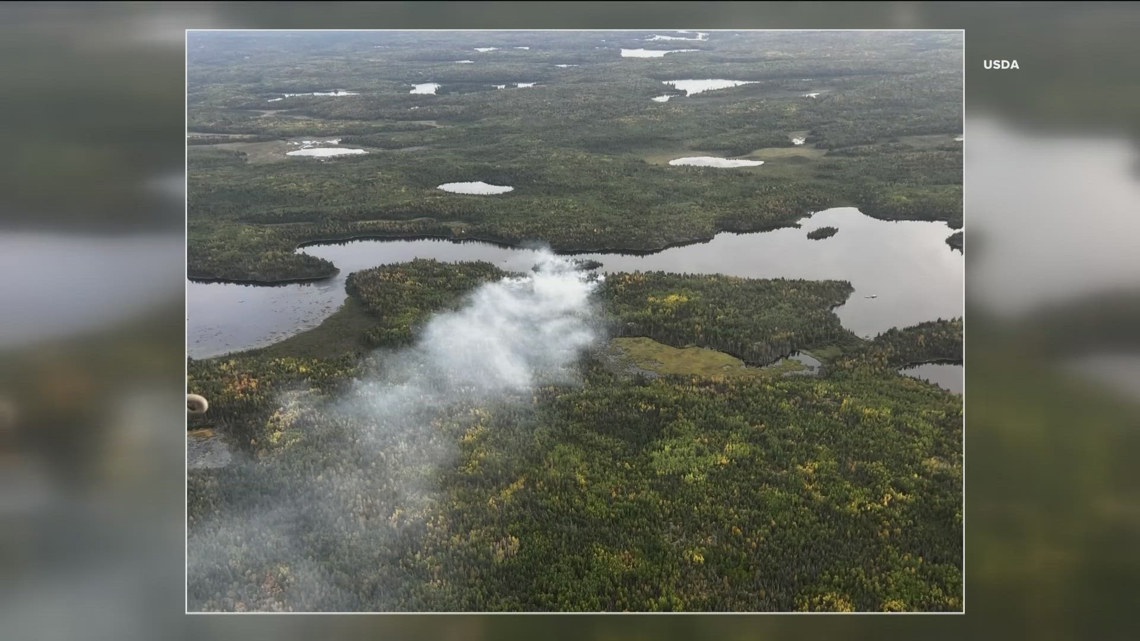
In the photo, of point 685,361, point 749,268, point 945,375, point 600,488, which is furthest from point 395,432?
point 945,375

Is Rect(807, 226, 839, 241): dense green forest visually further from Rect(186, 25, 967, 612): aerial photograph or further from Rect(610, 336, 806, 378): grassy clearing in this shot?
Rect(610, 336, 806, 378): grassy clearing

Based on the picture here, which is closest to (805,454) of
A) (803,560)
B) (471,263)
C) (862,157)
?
(803,560)

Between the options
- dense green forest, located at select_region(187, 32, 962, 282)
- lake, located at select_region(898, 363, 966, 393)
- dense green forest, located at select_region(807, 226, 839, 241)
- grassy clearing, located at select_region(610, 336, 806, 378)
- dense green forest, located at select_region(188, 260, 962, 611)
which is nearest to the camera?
dense green forest, located at select_region(188, 260, 962, 611)

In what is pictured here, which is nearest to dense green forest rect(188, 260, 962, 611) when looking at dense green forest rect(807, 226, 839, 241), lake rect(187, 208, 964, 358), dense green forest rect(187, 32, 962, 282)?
lake rect(187, 208, 964, 358)
